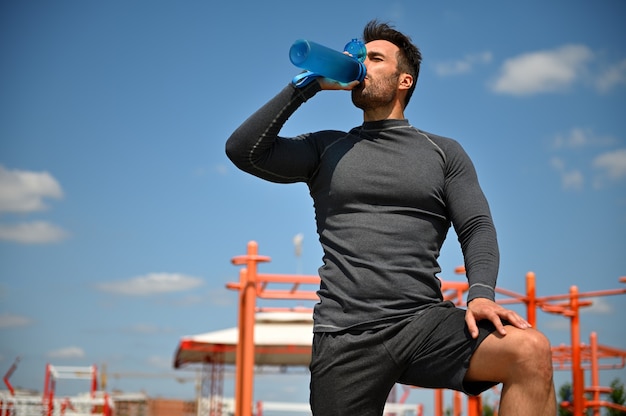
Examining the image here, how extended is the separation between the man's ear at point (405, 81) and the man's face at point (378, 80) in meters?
Answer: 0.02

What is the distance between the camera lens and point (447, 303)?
7.77 ft

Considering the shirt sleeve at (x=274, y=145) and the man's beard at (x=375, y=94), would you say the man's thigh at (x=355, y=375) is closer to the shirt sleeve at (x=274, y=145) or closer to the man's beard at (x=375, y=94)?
the shirt sleeve at (x=274, y=145)

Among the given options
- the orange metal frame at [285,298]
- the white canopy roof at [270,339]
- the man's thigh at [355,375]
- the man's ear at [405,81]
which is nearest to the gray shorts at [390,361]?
the man's thigh at [355,375]

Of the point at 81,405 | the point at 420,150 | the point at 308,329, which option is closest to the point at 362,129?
the point at 420,150

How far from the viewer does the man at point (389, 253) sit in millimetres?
2174

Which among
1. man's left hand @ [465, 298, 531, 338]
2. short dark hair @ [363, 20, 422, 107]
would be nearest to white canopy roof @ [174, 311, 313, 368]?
short dark hair @ [363, 20, 422, 107]

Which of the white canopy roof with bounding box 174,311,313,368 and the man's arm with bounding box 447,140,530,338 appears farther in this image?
the white canopy roof with bounding box 174,311,313,368

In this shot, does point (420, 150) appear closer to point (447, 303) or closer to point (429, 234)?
point (429, 234)

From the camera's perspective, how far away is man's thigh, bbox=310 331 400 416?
2.30 m

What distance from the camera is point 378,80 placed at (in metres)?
2.63

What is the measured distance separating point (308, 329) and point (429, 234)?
8873 millimetres

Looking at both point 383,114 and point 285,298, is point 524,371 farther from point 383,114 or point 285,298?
point 285,298

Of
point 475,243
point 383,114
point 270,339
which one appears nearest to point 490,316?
point 475,243

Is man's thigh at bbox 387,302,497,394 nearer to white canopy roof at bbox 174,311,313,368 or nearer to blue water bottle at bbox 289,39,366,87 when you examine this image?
blue water bottle at bbox 289,39,366,87
